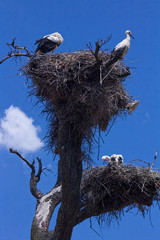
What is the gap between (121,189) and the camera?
659 cm

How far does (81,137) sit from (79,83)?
100 cm

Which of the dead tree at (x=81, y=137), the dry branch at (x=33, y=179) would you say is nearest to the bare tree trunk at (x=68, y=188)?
the dead tree at (x=81, y=137)

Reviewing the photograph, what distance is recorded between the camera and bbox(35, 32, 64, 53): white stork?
8.02 m

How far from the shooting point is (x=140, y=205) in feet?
22.0

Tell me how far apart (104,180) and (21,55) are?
110 inches

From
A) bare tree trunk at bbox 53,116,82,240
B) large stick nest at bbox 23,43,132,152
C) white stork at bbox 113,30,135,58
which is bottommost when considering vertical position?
bare tree trunk at bbox 53,116,82,240

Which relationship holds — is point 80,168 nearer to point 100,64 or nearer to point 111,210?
point 111,210

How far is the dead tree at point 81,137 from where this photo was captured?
581cm

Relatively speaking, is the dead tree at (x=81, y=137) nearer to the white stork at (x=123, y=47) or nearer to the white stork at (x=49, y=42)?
the white stork at (x=123, y=47)

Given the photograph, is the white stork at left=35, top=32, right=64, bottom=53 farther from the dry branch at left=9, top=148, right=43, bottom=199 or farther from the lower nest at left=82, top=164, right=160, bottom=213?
the lower nest at left=82, top=164, right=160, bottom=213

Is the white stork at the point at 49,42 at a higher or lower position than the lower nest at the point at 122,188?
higher

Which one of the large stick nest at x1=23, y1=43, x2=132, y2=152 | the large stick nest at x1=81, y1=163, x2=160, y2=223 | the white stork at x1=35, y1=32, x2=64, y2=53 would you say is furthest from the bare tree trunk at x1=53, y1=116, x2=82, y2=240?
the white stork at x1=35, y1=32, x2=64, y2=53

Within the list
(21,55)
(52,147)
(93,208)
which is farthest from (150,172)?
(21,55)

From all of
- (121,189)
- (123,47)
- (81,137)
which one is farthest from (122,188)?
(123,47)
